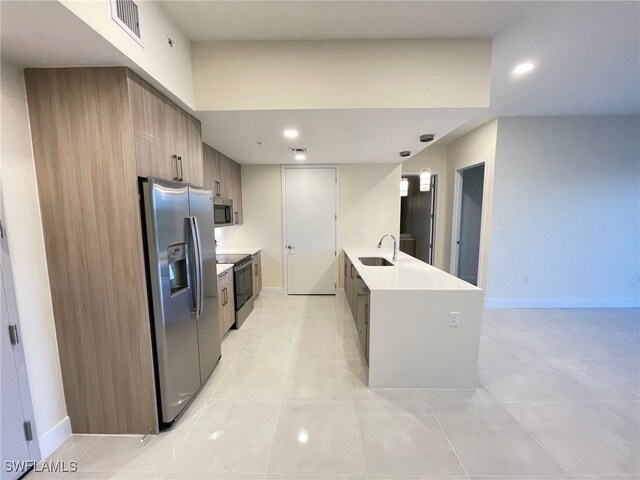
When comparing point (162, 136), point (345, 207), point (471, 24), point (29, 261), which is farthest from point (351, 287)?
point (29, 261)

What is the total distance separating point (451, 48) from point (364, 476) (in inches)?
114

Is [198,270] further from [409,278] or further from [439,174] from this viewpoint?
[439,174]

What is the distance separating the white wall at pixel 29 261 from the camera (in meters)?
1.33

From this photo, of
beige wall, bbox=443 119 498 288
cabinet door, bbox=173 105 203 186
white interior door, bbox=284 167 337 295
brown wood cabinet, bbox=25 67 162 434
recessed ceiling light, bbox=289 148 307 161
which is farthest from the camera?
white interior door, bbox=284 167 337 295

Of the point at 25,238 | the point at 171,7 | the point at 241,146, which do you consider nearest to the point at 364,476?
the point at 25,238

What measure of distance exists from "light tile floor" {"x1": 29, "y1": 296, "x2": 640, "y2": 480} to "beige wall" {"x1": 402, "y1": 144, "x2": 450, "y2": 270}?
2660 mm

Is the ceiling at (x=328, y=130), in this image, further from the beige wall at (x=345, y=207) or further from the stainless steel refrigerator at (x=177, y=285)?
the stainless steel refrigerator at (x=177, y=285)

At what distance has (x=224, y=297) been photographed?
2.83 meters

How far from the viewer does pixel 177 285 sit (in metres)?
1.76

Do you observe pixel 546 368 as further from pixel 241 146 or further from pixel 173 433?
pixel 241 146

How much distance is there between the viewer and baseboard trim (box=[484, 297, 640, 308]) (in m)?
3.81

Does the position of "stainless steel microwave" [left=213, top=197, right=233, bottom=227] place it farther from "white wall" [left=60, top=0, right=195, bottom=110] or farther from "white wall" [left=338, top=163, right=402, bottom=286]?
"white wall" [left=338, top=163, right=402, bottom=286]

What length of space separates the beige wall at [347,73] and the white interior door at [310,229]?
2.43 m

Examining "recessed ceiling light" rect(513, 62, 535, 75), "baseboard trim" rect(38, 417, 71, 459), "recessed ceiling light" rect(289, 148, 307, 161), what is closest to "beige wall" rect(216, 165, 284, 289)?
"recessed ceiling light" rect(289, 148, 307, 161)
